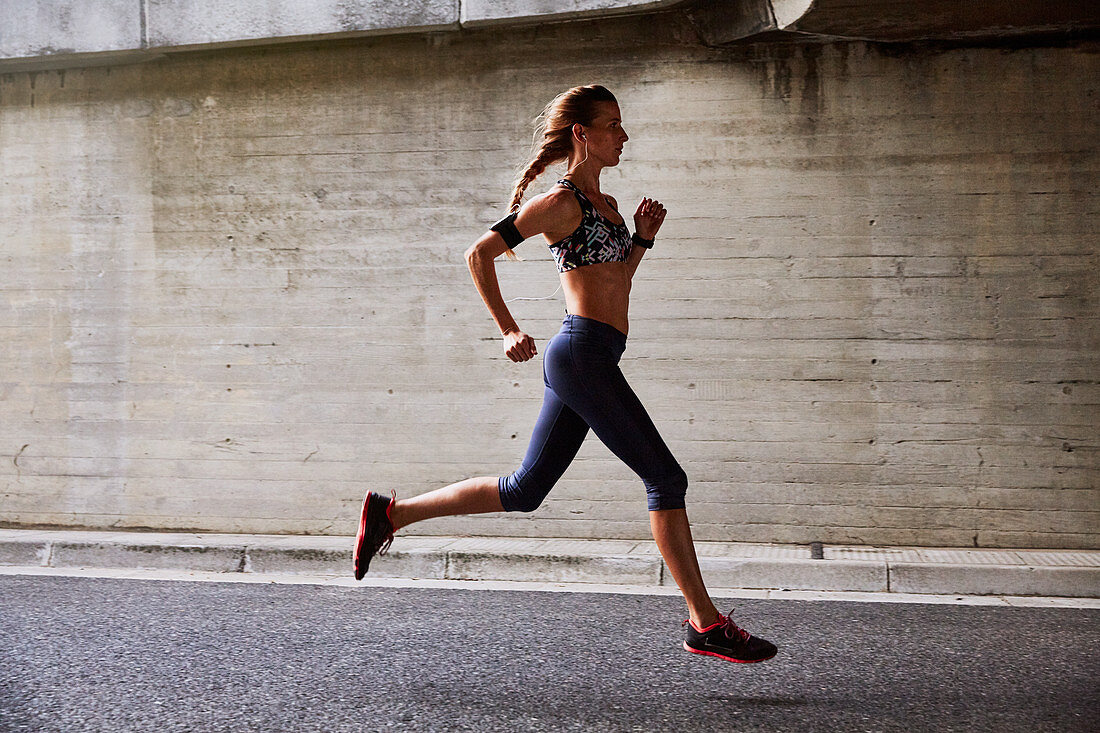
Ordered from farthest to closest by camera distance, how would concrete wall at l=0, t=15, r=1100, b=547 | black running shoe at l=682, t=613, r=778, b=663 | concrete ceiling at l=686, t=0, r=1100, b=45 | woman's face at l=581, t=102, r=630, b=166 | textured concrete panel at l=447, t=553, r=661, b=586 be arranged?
concrete wall at l=0, t=15, r=1100, b=547, concrete ceiling at l=686, t=0, r=1100, b=45, textured concrete panel at l=447, t=553, r=661, b=586, woman's face at l=581, t=102, r=630, b=166, black running shoe at l=682, t=613, r=778, b=663

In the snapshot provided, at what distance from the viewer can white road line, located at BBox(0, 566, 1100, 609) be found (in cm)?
528

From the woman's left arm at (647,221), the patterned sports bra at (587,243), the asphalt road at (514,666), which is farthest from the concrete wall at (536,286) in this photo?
the patterned sports bra at (587,243)

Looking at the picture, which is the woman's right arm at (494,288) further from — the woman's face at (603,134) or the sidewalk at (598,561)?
the sidewalk at (598,561)

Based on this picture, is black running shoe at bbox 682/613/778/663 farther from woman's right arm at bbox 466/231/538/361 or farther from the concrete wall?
the concrete wall

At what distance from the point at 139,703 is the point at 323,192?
16.1 ft

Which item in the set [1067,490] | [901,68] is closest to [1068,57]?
[901,68]

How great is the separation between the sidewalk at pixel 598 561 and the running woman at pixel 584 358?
240 cm

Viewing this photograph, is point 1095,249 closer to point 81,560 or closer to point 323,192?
point 323,192

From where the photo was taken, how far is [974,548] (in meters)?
6.57

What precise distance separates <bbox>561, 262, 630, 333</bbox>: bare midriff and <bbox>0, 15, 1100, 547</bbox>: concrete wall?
11.6 ft

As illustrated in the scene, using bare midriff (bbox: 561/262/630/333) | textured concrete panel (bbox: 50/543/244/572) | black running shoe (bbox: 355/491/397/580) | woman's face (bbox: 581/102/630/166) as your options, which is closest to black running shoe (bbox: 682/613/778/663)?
bare midriff (bbox: 561/262/630/333)

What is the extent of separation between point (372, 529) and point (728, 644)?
1359mm

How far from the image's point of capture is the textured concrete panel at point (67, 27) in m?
7.46

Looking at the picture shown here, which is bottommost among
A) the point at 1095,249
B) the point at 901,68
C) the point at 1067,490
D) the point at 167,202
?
the point at 1067,490
